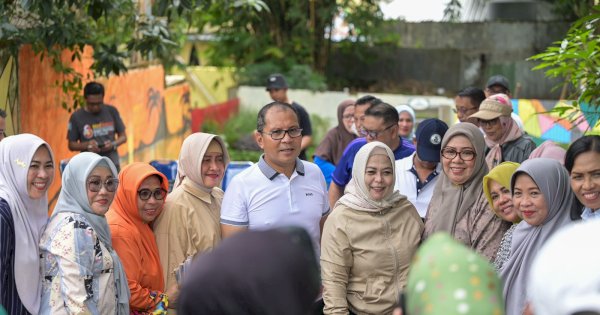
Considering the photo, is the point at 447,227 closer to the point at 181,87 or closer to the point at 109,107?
the point at 109,107

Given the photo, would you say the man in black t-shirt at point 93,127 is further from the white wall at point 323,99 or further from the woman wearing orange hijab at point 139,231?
the white wall at point 323,99

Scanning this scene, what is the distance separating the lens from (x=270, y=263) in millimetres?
2361

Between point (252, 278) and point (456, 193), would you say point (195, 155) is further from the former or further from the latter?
point (252, 278)

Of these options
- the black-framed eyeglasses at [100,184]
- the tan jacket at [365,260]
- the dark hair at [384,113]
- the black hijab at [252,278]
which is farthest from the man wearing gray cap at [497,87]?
the black hijab at [252,278]

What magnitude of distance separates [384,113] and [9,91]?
4.44 meters

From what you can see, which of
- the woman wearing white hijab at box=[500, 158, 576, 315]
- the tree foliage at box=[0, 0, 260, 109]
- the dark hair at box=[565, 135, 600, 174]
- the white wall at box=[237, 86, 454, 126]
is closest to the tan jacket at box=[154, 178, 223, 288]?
the woman wearing white hijab at box=[500, 158, 576, 315]

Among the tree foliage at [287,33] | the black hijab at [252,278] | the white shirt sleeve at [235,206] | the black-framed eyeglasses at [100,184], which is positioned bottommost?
the white shirt sleeve at [235,206]

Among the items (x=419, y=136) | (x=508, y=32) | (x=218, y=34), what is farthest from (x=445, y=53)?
(x=419, y=136)

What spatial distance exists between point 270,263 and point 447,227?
2790 millimetres

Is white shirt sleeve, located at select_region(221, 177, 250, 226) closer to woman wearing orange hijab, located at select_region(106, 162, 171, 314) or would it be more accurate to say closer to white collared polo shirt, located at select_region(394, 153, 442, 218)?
woman wearing orange hijab, located at select_region(106, 162, 171, 314)

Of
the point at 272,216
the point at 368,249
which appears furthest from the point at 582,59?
the point at 272,216

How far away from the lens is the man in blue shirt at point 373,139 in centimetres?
637

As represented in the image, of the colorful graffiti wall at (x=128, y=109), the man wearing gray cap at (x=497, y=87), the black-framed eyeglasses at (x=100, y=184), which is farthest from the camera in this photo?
the colorful graffiti wall at (x=128, y=109)

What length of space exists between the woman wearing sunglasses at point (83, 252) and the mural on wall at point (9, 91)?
451 cm
